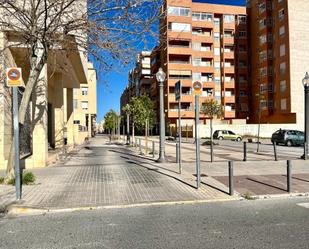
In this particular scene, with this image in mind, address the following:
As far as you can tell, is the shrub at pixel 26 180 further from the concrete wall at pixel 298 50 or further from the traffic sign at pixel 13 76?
the concrete wall at pixel 298 50

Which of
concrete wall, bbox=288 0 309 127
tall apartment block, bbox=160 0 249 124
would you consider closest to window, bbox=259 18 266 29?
tall apartment block, bbox=160 0 249 124

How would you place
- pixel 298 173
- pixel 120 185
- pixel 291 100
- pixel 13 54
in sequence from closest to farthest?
1. pixel 120 185
2. pixel 298 173
3. pixel 13 54
4. pixel 291 100

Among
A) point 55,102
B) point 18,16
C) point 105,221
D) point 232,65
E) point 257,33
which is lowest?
point 105,221

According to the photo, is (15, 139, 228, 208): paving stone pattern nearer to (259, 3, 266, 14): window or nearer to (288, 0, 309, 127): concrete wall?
(288, 0, 309, 127): concrete wall

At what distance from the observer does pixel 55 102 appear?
22.5 m

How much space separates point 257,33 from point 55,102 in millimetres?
53556


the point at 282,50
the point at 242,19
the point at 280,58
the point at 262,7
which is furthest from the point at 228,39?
the point at 282,50

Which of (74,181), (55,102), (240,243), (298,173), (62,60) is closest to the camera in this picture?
(240,243)

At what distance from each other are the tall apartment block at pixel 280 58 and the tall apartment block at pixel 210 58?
2816 mm

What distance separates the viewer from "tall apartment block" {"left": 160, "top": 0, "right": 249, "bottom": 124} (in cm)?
6545

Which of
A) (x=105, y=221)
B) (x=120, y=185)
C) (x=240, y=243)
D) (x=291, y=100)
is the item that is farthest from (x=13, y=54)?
(x=291, y=100)

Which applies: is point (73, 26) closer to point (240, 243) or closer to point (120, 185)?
point (120, 185)

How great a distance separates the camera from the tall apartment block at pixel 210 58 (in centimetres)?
6545

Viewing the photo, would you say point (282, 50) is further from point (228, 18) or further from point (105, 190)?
point (105, 190)
